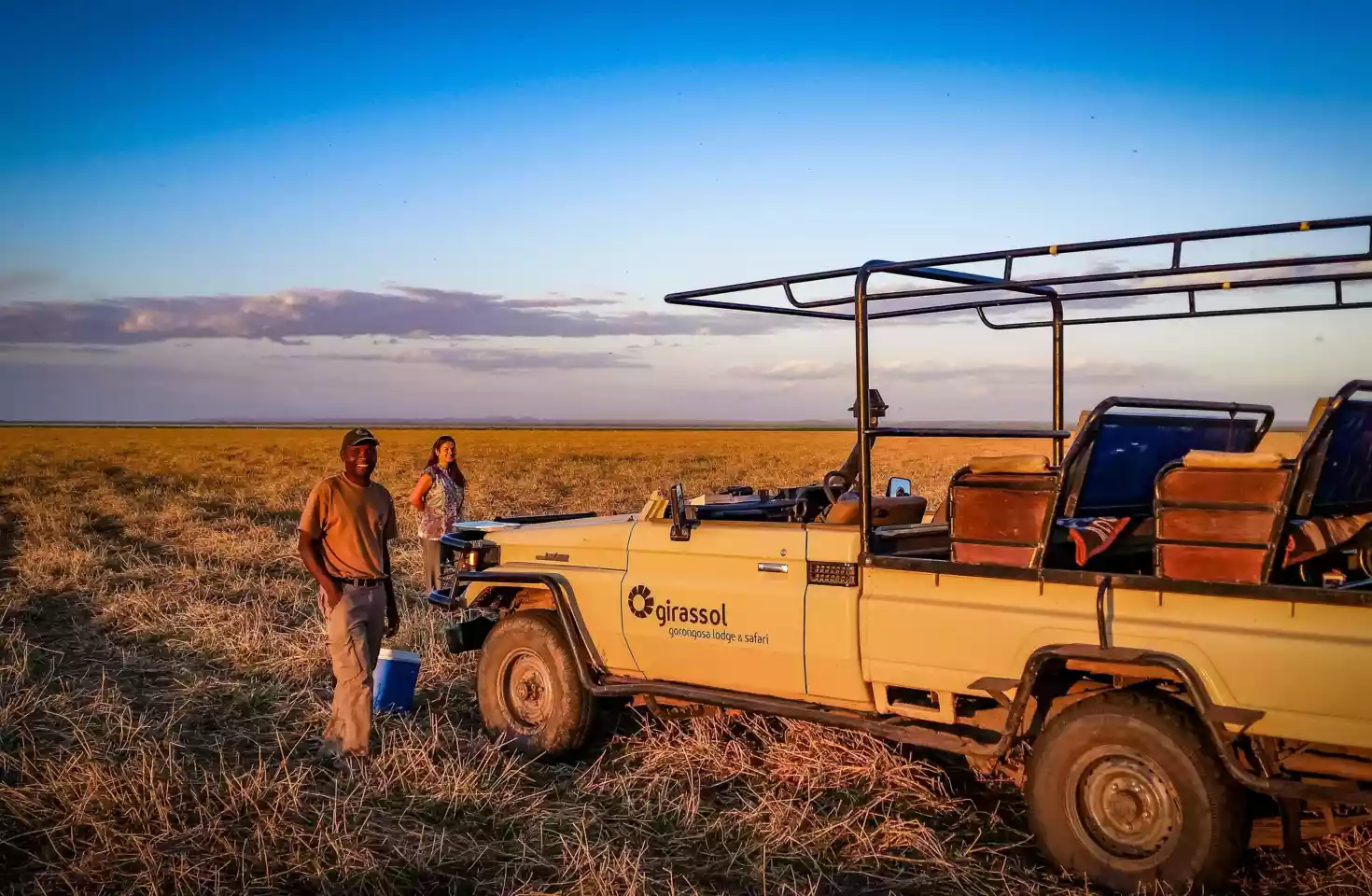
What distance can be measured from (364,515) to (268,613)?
14.5ft

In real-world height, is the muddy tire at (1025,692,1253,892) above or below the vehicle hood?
below

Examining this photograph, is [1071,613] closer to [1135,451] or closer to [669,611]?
[1135,451]

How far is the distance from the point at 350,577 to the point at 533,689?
1.19 metres

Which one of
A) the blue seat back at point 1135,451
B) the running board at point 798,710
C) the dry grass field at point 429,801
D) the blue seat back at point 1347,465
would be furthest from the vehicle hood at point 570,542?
the blue seat back at point 1347,465

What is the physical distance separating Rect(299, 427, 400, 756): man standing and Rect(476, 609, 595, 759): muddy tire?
2.20ft

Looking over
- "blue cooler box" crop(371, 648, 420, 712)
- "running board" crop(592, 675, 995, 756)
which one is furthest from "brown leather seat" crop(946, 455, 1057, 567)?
"blue cooler box" crop(371, 648, 420, 712)

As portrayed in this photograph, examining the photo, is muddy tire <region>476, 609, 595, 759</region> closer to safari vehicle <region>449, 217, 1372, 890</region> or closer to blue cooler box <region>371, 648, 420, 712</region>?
safari vehicle <region>449, 217, 1372, 890</region>

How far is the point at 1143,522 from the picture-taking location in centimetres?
541

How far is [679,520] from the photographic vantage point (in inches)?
234

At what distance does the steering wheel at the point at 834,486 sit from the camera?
627 cm

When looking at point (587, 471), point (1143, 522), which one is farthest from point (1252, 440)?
point (587, 471)

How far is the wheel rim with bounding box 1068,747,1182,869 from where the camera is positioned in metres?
4.45

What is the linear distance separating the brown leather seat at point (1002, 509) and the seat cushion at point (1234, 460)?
1.76 ft

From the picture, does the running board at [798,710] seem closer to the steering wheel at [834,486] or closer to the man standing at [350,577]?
the steering wheel at [834,486]
